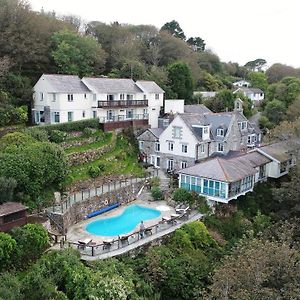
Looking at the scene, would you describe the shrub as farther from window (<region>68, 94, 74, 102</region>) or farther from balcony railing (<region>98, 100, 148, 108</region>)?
balcony railing (<region>98, 100, 148, 108</region>)

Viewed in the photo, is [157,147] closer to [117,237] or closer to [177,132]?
[177,132]

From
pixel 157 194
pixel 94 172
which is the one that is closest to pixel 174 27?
pixel 94 172

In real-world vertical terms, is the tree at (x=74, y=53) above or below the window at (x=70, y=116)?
above

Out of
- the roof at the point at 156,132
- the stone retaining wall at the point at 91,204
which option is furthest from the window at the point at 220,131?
the stone retaining wall at the point at 91,204

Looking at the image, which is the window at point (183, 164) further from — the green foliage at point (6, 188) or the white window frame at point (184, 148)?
the green foliage at point (6, 188)

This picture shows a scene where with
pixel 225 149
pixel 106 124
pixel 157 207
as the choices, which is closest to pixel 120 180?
pixel 157 207

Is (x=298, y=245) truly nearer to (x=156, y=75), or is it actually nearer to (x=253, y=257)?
(x=253, y=257)
